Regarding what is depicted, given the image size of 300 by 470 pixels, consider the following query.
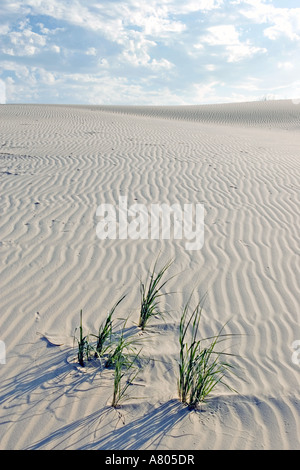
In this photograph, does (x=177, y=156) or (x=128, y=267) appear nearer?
(x=128, y=267)

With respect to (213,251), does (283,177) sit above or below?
above

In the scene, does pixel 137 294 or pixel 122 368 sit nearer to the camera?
pixel 122 368

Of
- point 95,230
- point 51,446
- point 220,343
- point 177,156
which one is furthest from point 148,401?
point 177,156

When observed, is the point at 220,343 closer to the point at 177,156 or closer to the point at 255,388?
the point at 255,388

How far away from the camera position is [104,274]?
494 cm

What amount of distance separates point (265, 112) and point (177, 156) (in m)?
20.7

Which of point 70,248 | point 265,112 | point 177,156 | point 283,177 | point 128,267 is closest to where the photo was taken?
point 128,267

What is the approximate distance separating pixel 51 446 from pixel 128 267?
275 cm

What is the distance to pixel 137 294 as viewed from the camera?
→ 4.59 m

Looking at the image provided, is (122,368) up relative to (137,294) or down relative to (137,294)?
down

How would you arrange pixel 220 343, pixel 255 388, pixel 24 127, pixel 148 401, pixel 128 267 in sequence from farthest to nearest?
pixel 24 127 < pixel 128 267 < pixel 220 343 < pixel 255 388 < pixel 148 401

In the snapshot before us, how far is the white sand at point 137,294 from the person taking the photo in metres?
2.80

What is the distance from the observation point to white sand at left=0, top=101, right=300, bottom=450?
9.20ft
